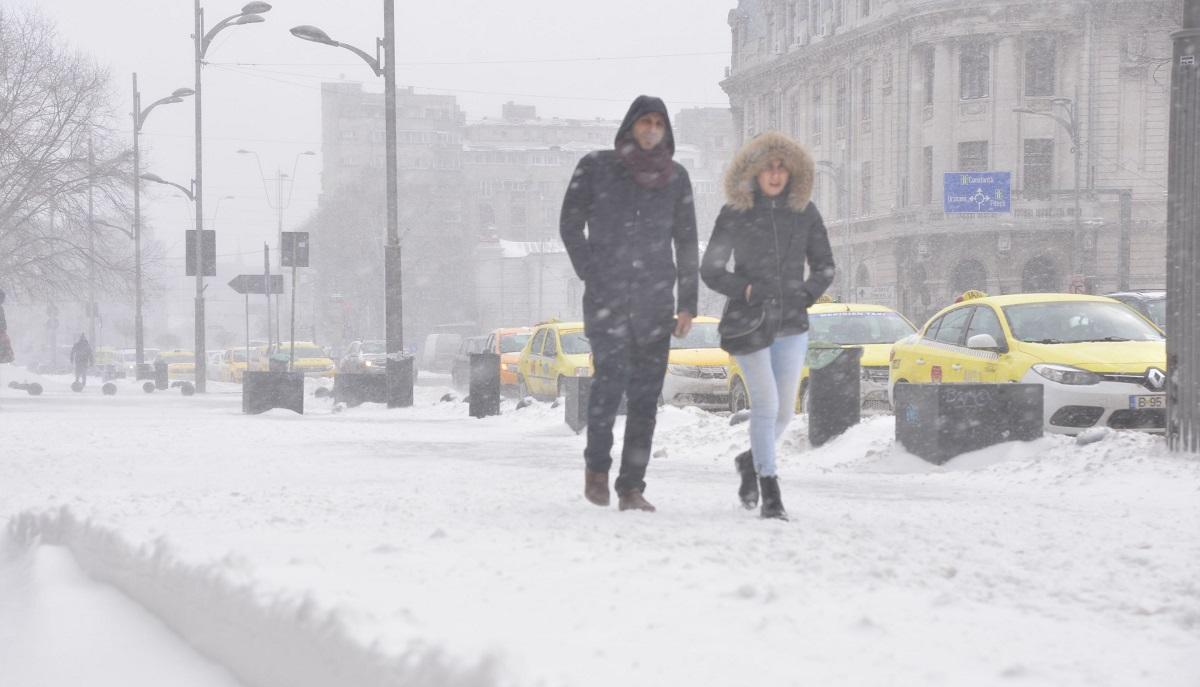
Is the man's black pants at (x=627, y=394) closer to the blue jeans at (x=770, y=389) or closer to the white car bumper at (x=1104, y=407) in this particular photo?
the blue jeans at (x=770, y=389)

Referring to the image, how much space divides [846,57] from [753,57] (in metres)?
10.2

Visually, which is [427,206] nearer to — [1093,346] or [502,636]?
[1093,346]

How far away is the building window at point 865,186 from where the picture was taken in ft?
180

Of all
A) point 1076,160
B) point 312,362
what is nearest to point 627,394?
point 1076,160

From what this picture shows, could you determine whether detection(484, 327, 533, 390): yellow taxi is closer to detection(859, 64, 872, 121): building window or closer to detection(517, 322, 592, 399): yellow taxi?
detection(517, 322, 592, 399): yellow taxi

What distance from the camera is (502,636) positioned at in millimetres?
3072

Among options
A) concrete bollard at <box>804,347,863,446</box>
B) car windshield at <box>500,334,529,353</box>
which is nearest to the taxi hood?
concrete bollard at <box>804,347,863,446</box>

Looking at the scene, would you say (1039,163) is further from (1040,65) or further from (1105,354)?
(1105,354)

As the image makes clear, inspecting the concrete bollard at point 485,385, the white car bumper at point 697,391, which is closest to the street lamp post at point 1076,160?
the white car bumper at point 697,391

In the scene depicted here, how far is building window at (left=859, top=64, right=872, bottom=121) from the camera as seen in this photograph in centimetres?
5483

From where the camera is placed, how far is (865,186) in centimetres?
5512

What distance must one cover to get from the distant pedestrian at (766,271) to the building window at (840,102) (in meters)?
Result: 52.9

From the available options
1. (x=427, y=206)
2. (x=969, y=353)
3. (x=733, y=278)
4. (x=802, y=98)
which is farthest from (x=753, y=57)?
(x=733, y=278)

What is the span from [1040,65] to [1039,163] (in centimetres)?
346
